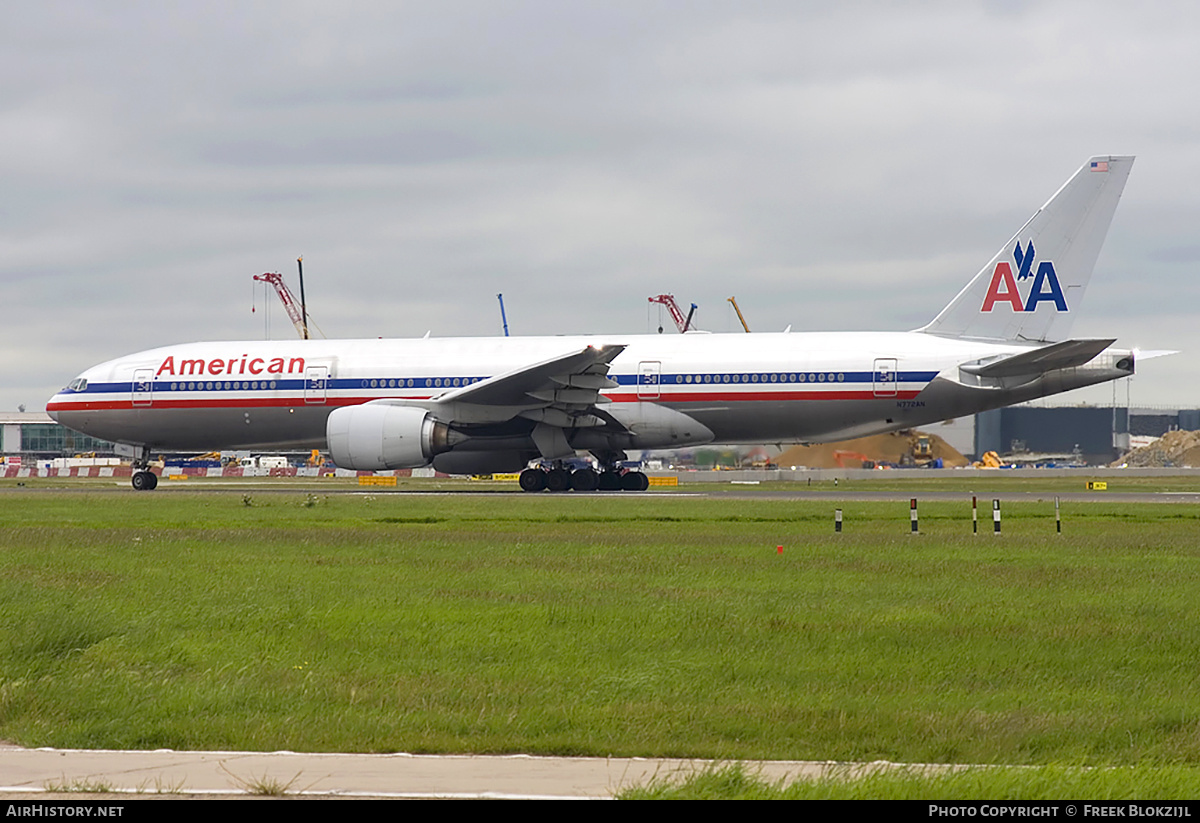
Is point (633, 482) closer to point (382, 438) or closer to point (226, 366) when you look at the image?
point (382, 438)

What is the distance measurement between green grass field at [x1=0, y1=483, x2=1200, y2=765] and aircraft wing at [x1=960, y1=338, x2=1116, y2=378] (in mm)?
13894

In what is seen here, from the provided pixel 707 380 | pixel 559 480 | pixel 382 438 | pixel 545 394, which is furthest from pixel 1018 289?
pixel 382 438

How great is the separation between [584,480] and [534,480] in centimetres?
151

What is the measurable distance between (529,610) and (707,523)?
12.8 metres

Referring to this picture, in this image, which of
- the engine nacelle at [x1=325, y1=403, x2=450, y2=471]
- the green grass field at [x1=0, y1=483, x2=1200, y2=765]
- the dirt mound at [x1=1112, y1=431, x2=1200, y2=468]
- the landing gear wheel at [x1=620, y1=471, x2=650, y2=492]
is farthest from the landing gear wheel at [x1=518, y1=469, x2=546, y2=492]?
the dirt mound at [x1=1112, y1=431, x2=1200, y2=468]

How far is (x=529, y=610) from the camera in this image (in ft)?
43.3

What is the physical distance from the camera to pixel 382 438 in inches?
1480

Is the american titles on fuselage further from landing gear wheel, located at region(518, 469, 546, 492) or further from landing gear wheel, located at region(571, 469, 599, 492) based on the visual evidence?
landing gear wheel, located at region(571, 469, 599, 492)

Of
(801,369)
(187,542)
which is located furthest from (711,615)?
(801,369)

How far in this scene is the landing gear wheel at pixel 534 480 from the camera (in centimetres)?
4075

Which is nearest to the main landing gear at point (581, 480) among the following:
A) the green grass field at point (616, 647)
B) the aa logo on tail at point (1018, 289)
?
the aa logo on tail at point (1018, 289)

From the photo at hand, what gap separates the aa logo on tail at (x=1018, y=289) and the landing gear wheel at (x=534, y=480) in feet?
44.9

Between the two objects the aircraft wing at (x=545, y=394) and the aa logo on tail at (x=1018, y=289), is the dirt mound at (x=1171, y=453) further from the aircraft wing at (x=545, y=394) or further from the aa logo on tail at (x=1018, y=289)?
the aircraft wing at (x=545, y=394)
